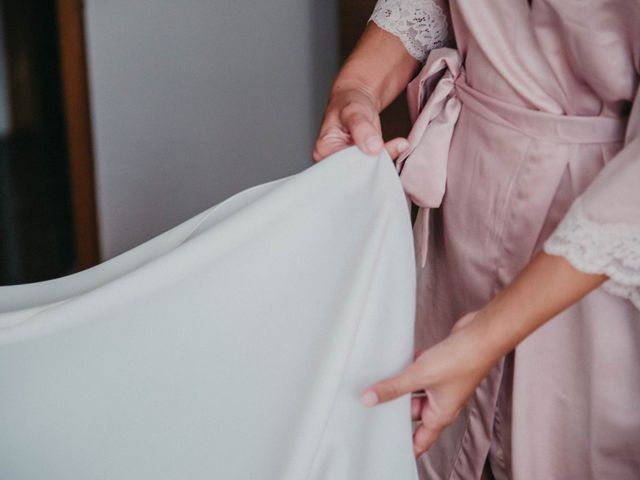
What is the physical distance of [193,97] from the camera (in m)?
2.82

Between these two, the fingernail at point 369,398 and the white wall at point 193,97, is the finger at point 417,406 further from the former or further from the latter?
the white wall at point 193,97

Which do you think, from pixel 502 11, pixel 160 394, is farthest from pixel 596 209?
pixel 160 394

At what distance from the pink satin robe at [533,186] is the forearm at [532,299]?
8 centimetres

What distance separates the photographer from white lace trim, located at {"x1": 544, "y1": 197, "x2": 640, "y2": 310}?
0.71 metres

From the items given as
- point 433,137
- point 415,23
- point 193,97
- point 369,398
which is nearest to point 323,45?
point 193,97

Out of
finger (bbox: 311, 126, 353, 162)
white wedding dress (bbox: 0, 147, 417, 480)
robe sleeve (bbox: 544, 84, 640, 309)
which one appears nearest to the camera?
robe sleeve (bbox: 544, 84, 640, 309)

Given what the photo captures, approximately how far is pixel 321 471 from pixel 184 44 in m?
2.21

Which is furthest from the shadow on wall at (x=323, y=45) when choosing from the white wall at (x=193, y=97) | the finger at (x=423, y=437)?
the finger at (x=423, y=437)

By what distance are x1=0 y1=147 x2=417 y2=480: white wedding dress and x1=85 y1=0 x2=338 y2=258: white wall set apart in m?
1.95

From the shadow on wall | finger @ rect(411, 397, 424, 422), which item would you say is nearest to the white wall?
the shadow on wall

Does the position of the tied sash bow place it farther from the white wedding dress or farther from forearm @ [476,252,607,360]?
forearm @ [476,252,607,360]

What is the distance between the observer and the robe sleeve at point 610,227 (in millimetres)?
712

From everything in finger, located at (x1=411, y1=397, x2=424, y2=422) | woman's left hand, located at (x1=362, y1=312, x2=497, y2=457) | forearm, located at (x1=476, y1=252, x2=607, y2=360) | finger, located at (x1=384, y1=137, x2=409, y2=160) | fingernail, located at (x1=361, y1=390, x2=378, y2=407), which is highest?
finger, located at (x1=384, y1=137, x2=409, y2=160)

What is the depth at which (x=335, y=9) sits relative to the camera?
279 centimetres
